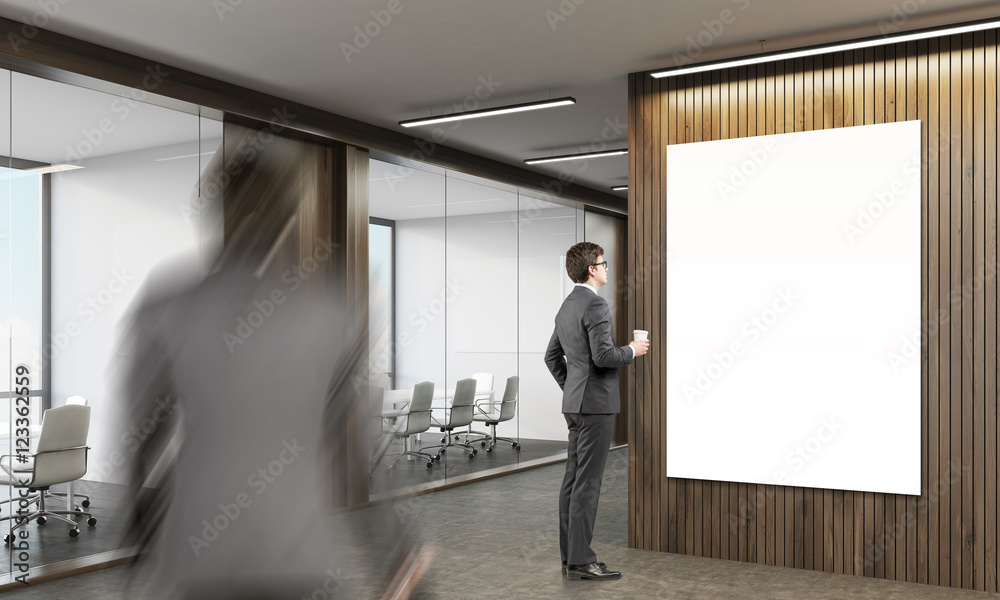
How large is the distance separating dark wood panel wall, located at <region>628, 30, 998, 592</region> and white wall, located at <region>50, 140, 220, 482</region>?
376 centimetres

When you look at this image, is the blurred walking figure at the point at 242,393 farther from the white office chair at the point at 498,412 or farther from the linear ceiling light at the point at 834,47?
the white office chair at the point at 498,412

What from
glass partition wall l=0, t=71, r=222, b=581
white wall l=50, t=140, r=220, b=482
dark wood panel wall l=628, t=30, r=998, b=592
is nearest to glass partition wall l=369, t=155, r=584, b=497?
white wall l=50, t=140, r=220, b=482

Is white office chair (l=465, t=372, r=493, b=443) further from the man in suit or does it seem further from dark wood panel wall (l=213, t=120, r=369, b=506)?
dark wood panel wall (l=213, t=120, r=369, b=506)

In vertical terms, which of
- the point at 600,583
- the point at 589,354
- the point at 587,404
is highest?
the point at 589,354

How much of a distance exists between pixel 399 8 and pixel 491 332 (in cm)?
427

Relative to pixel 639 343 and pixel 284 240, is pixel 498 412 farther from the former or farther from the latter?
pixel 284 240

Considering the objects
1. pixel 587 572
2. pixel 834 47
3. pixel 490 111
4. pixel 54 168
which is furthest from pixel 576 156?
pixel 54 168

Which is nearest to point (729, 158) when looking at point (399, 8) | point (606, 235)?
point (399, 8)

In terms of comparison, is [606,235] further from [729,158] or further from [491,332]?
[729,158]

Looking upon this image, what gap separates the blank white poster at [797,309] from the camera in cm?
466

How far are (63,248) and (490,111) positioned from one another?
10.4 feet

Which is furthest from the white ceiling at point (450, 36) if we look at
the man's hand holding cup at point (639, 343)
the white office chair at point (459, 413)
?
the white office chair at point (459, 413)

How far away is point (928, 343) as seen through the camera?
181 inches

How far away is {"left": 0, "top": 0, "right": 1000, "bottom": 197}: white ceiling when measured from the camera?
14.7 feet
